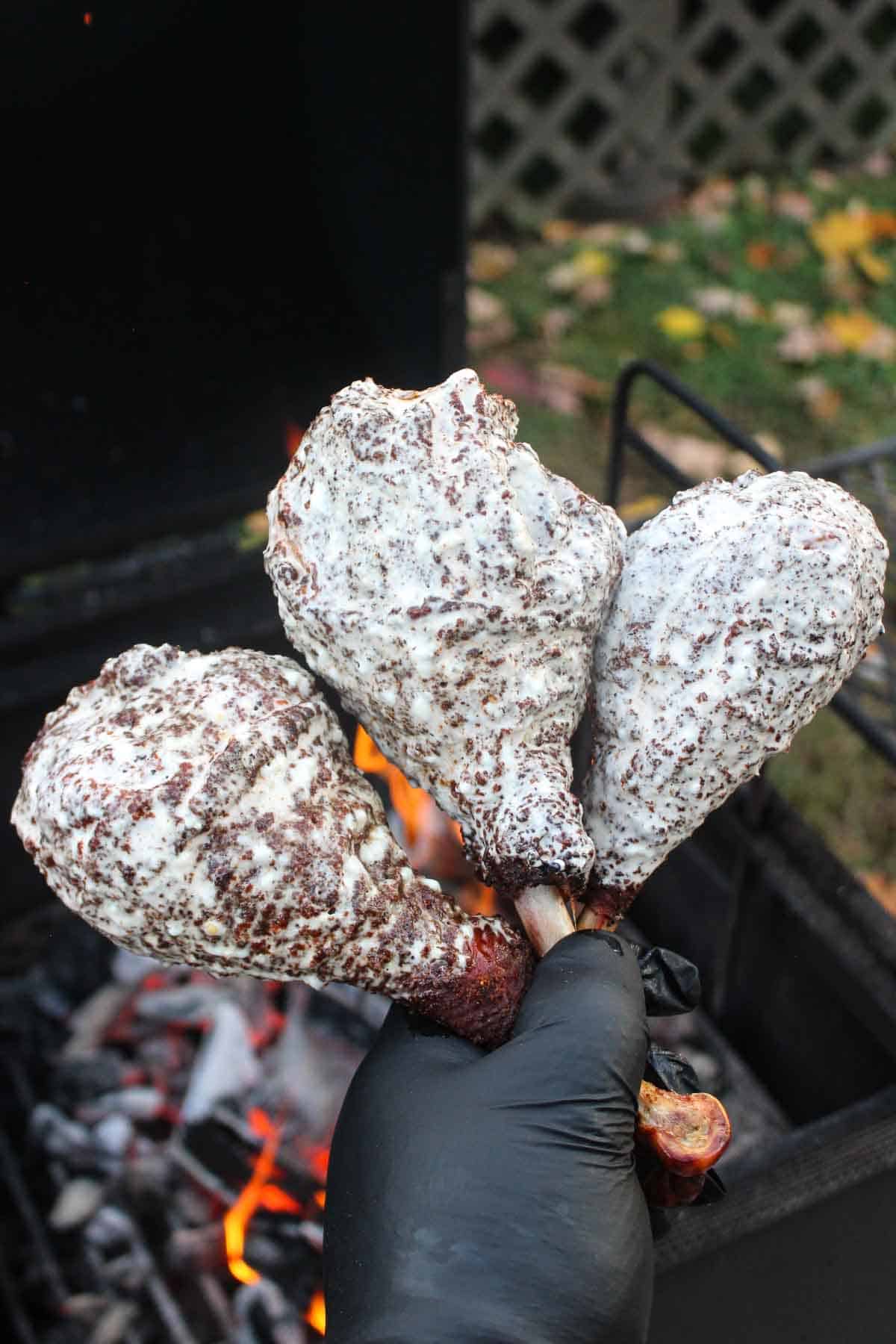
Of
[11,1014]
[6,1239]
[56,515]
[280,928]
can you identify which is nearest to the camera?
[280,928]

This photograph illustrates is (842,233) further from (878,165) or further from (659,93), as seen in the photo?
(659,93)

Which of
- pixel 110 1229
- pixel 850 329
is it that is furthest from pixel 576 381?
pixel 110 1229

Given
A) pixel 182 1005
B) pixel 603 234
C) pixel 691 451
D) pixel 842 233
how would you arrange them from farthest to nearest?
pixel 603 234, pixel 842 233, pixel 691 451, pixel 182 1005

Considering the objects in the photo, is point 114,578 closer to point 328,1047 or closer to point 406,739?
point 328,1047

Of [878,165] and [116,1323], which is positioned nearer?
[116,1323]

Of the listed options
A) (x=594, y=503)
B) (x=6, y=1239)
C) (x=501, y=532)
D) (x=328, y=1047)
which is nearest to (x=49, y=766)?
(x=501, y=532)
